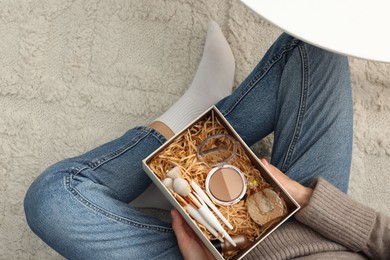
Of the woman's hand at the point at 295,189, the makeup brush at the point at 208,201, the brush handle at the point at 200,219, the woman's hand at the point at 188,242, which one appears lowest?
the woman's hand at the point at 188,242

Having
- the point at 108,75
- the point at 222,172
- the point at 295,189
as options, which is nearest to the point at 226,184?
the point at 222,172

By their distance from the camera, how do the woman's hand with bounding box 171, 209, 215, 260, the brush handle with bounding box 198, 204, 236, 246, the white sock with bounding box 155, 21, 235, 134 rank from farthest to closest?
the white sock with bounding box 155, 21, 235, 134, the woman's hand with bounding box 171, 209, 215, 260, the brush handle with bounding box 198, 204, 236, 246

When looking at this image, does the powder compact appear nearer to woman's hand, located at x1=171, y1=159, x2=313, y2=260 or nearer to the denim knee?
woman's hand, located at x1=171, y1=159, x2=313, y2=260

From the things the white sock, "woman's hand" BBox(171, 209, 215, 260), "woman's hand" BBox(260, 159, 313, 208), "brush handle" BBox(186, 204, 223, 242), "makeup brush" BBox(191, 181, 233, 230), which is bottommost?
"woman's hand" BBox(171, 209, 215, 260)

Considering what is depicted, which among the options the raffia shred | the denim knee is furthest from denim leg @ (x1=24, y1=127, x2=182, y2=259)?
the raffia shred

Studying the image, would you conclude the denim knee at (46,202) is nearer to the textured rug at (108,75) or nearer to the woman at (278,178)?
the woman at (278,178)

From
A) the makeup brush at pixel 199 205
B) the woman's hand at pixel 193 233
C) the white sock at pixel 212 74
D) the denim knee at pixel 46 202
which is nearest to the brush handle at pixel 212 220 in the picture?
the makeup brush at pixel 199 205
